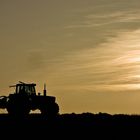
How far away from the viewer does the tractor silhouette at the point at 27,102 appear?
153 ft

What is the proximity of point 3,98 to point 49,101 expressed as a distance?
4.93m

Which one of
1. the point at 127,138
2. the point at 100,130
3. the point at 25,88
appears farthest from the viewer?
the point at 25,88

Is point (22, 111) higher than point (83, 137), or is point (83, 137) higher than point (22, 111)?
point (22, 111)

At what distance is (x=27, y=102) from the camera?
155 ft

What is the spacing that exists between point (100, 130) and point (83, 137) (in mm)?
4313

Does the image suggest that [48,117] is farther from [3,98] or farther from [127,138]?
[127,138]

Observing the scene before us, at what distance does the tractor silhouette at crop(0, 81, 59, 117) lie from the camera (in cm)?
4659

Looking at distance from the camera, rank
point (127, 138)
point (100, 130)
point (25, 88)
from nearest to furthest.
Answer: point (127, 138) < point (100, 130) < point (25, 88)

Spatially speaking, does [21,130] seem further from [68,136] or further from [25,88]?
[25,88]

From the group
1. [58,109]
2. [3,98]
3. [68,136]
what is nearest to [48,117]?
[58,109]

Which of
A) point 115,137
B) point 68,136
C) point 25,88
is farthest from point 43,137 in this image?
point 25,88

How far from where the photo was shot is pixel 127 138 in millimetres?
28328

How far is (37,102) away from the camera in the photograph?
4756 centimetres

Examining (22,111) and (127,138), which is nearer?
(127,138)
